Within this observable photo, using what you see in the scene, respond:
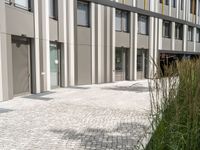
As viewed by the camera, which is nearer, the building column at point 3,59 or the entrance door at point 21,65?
the building column at point 3,59

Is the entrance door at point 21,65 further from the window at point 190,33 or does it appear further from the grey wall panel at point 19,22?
the window at point 190,33

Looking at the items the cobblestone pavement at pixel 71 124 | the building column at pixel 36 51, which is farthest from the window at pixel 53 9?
the cobblestone pavement at pixel 71 124

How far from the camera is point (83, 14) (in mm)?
15609

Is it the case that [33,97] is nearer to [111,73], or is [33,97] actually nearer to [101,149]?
[101,149]

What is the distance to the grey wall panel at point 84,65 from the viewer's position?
15148 millimetres

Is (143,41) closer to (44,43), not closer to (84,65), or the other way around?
(84,65)

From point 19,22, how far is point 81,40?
534cm

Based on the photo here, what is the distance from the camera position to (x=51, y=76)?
1331 cm

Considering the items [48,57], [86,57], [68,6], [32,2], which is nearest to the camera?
[32,2]

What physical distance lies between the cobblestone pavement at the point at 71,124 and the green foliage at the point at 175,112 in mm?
855

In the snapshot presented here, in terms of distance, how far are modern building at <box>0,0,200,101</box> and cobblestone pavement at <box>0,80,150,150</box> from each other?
178 cm

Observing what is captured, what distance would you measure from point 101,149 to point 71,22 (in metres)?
11.0

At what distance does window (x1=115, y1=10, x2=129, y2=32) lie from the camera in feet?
61.2

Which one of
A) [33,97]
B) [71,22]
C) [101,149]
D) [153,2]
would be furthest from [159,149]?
[153,2]
